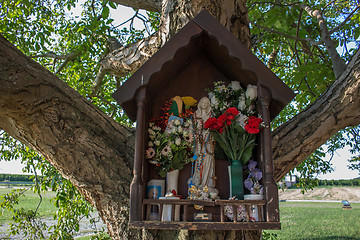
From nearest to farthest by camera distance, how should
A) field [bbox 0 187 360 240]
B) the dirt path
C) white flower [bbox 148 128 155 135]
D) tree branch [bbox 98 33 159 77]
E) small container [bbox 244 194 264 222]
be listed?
small container [bbox 244 194 264 222] < white flower [bbox 148 128 155 135] < tree branch [bbox 98 33 159 77] < field [bbox 0 187 360 240] < the dirt path

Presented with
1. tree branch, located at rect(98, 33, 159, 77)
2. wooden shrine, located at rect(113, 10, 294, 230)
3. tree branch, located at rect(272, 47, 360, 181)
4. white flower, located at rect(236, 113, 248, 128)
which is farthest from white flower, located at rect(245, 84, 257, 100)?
tree branch, located at rect(98, 33, 159, 77)

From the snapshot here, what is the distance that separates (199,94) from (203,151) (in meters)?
0.54

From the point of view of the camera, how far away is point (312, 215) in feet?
40.1

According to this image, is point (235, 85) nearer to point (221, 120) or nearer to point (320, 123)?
point (221, 120)

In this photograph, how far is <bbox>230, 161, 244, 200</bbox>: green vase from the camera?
2.31 metres

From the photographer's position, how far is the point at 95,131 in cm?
229

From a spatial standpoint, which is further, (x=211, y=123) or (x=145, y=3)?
(x=145, y=3)

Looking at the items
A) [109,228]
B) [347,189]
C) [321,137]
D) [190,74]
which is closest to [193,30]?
[190,74]

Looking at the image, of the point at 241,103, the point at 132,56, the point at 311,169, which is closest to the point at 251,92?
the point at 241,103

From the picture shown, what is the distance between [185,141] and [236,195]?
57cm

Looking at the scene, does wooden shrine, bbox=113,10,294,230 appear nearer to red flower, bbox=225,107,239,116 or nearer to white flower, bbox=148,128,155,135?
white flower, bbox=148,128,155,135

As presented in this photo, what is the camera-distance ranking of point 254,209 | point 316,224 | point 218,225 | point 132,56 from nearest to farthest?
point 218,225
point 254,209
point 132,56
point 316,224

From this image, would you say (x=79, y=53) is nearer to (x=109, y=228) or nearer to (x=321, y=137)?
(x=109, y=228)

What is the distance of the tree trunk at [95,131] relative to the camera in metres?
2.04
